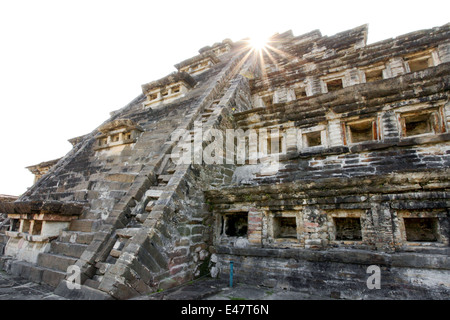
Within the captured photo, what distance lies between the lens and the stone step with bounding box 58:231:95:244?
4668 millimetres

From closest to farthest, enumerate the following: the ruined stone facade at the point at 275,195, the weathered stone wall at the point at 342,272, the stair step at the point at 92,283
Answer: the weathered stone wall at the point at 342,272 < the stair step at the point at 92,283 < the ruined stone facade at the point at 275,195

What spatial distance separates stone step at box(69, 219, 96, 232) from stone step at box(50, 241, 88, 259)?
0.36 metres

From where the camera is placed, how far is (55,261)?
451cm

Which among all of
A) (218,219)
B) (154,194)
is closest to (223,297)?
(218,219)

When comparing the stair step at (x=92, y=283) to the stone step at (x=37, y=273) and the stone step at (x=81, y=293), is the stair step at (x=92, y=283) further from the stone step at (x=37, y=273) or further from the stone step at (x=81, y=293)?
the stone step at (x=37, y=273)

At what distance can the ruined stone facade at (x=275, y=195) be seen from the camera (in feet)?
12.3

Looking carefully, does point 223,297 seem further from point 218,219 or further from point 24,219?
point 24,219

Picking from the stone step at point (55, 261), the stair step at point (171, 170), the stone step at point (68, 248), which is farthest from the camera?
the stair step at point (171, 170)

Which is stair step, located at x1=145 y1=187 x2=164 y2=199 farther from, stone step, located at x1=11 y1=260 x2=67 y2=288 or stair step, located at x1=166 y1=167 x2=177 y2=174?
stone step, located at x1=11 y1=260 x2=67 y2=288

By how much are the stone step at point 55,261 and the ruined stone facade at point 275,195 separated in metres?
0.04

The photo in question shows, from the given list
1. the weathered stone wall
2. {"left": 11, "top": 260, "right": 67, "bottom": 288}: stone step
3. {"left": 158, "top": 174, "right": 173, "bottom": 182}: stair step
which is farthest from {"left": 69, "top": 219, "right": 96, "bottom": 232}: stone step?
the weathered stone wall

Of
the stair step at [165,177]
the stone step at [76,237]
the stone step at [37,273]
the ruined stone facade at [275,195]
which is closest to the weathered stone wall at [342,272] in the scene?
the ruined stone facade at [275,195]

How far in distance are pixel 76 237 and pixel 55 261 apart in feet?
1.71
